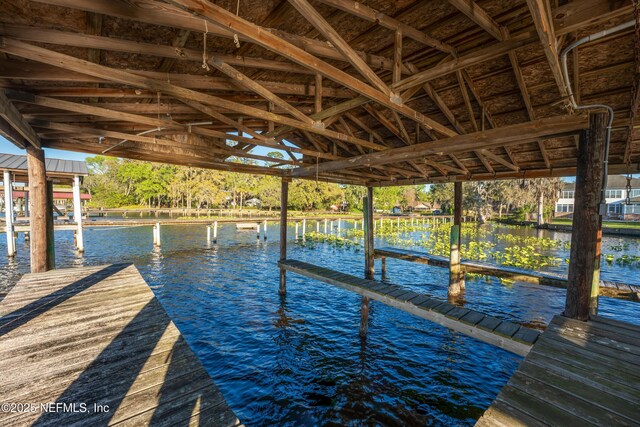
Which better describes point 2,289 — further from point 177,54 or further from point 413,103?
point 413,103

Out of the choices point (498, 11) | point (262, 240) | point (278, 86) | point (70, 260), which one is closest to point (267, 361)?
point (278, 86)

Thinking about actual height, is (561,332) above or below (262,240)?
above

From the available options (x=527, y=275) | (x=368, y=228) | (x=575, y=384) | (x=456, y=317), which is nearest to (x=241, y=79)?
(x=575, y=384)

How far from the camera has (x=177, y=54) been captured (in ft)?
9.64

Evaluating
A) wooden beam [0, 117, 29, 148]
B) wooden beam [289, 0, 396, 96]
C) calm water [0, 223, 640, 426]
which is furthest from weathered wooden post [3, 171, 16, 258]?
wooden beam [289, 0, 396, 96]

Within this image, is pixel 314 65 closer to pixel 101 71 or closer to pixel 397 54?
pixel 397 54

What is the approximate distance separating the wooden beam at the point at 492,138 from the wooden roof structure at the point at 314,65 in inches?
0.8

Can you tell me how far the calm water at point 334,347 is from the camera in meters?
4.52

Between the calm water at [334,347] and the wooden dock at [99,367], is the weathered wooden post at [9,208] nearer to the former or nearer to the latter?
the calm water at [334,347]

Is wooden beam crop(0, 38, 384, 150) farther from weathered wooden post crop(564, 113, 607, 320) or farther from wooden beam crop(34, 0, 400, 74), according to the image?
weathered wooden post crop(564, 113, 607, 320)

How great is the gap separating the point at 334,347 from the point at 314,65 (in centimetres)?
611

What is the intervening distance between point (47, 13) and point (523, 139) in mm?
6291

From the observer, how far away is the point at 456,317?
4668mm

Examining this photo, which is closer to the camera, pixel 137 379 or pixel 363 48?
pixel 137 379
